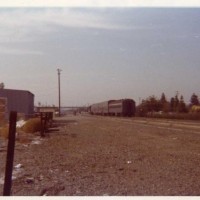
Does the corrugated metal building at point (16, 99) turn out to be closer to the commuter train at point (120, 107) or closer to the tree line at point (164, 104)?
the commuter train at point (120, 107)

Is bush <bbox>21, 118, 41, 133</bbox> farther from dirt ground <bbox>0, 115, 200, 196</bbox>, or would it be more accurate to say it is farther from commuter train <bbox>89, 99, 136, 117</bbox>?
commuter train <bbox>89, 99, 136, 117</bbox>

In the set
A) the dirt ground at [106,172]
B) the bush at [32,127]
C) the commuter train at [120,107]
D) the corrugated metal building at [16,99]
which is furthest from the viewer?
the commuter train at [120,107]

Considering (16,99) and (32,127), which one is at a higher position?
(16,99)

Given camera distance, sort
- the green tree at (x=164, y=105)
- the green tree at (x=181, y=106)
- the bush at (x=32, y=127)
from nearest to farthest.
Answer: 1. the bush at (x=32, y=127)
2. the green tree at (x=181, y=106)
3. the green tree at (x=164, y=105)

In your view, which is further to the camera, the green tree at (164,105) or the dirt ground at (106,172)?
the green tree at (164,105)

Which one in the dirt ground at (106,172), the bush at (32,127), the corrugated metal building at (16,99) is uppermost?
the corrugated metal building at (16,99)

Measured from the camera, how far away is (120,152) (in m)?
11.4

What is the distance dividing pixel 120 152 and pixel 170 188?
5059 mm

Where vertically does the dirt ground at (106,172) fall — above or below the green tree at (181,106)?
below

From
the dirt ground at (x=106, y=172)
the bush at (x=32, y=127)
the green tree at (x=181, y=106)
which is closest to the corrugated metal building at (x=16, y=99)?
the bush at (x=32, y=127)

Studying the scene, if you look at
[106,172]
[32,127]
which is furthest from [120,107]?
[106,172]

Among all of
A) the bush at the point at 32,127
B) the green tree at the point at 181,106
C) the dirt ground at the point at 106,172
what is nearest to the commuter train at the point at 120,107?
the green tree at the point at 181,106

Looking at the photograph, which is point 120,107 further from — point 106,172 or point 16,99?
point 106,172

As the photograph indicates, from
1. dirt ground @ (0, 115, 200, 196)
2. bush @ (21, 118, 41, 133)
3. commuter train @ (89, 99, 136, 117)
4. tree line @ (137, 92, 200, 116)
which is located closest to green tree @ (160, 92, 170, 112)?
tree line @ (137, 92, 200, 116)
